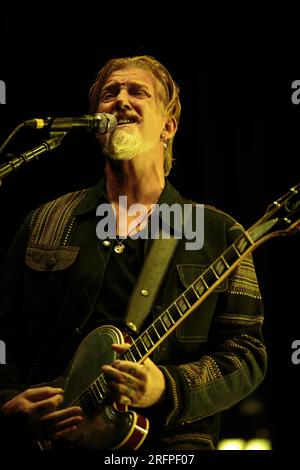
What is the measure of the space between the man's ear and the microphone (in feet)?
1.75

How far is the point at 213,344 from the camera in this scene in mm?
2668

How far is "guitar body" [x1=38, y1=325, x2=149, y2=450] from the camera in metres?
2.33

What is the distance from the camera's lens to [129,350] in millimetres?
2428

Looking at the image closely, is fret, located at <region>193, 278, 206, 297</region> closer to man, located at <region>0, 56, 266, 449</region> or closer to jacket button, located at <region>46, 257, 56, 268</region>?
man, located at <region>0, 56, 266, 449</region>

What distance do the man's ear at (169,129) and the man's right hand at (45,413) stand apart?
111 cm

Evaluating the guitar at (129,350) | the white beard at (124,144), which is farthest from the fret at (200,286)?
the white beard at (124,144)

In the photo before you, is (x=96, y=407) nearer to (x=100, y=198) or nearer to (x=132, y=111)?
(x=100, y=198)

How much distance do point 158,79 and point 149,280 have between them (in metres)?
0.88

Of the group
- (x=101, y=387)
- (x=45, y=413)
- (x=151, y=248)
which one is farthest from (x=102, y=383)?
(x=151, y=248)

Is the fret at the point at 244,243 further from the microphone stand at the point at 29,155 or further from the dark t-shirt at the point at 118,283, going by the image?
the microphone stand at the point at 29,155

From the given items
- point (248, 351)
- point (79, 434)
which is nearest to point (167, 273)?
point (248, 351)

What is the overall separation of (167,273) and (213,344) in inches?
11.9

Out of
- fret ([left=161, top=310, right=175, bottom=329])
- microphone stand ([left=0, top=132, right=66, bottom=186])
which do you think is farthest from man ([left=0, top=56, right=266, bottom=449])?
microphone stand ([left=0, top=132, right=66, bottom=186])

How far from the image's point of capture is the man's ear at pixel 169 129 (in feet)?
9.90
